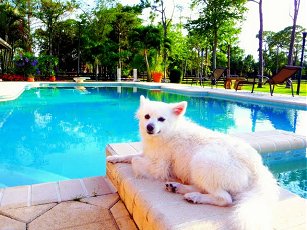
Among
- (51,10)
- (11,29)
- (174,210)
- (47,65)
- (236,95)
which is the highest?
(51,10)

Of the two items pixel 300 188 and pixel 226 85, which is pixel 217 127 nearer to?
pixel 300 188

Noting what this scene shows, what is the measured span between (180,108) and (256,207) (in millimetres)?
917

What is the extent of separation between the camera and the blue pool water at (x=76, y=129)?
440cm

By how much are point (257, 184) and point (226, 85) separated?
14268mm

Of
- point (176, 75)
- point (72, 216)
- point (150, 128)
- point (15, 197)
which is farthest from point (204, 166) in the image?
point (176, 75)

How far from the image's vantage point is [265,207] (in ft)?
5.50

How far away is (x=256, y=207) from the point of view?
5.36ft

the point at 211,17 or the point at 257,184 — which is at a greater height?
the point at 211,17

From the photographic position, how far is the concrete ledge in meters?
1.66

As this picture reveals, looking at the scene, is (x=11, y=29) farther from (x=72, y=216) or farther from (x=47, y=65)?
(x=72, y=216)

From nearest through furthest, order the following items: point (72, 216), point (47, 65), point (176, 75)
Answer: point (72, 216), point (47, 65), point (176, 75)

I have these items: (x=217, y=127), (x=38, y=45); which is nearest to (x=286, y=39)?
(x=38, y=45)

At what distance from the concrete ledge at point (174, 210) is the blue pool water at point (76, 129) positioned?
2.19m

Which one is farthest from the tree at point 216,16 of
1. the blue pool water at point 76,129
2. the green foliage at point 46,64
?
the green foliage at point 46,64
